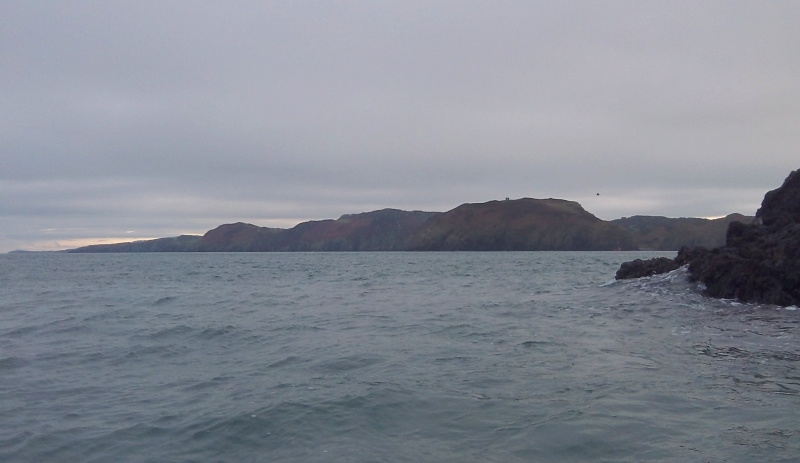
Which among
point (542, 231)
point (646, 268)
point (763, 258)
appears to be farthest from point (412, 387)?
point (542, 231)

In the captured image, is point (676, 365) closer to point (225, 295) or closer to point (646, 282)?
point (646, 282)

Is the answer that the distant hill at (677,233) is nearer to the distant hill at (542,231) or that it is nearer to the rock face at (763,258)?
the distant hill at (542,231)

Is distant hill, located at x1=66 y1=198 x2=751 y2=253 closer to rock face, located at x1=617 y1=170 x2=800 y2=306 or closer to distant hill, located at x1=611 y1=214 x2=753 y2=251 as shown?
distant hill, located at x1=611 y1=214 x2=753 y2=251

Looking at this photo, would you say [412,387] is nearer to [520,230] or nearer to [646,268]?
[646,268]

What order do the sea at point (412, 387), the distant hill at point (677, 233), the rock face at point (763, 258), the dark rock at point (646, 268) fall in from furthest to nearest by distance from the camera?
the distant hill at point (677, 233)
the dark rock at point (646, 268)
the rock face at point (763, 258)
the sea at point (412, 387)

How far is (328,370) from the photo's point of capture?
11227mm

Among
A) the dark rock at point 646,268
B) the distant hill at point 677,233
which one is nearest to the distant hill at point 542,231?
the distant hill at point 677,233

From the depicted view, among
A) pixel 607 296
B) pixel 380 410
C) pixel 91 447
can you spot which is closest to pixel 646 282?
pixel 607 296

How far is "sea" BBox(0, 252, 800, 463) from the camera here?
23.6 feet

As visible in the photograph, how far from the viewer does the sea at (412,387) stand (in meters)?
7.21

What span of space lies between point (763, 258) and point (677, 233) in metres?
141

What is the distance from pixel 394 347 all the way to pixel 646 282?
1532 centimetres

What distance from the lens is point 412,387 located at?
32.0 ft

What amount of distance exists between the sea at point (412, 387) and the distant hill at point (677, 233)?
425 ft
